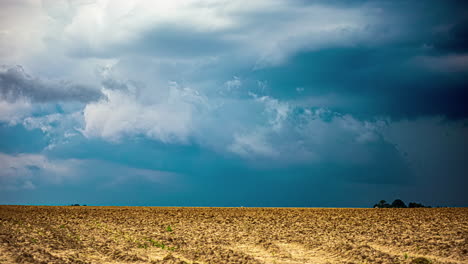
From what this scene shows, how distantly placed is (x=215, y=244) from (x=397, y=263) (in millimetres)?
11134

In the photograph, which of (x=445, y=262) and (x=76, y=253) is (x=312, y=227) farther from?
(x=76, y=253)

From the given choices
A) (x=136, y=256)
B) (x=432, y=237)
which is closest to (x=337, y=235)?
(x=432, y=237)

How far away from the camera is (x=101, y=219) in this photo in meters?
40.8

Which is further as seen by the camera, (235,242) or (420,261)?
(235,242)

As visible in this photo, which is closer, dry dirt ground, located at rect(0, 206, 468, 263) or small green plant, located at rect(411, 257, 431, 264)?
small green plant, located at rect(411, 257, 431, 264)

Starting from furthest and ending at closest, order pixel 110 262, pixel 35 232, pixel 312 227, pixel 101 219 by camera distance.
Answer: pixel 101 219 → pixel 312 227 → pixel 35 232 → pixel 110 262

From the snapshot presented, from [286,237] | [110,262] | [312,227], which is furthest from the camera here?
[312,227]

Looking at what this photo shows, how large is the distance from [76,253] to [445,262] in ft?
63.4

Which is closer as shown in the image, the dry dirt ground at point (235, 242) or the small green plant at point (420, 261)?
the small green plant at point (420, 261)

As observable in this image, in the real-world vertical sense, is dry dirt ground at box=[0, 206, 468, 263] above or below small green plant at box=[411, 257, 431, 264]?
above

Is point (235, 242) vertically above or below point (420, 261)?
above

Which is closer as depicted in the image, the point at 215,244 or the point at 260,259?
the point at 260,259

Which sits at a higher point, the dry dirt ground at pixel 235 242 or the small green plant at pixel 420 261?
the dry dirt ground at pixel 235 242

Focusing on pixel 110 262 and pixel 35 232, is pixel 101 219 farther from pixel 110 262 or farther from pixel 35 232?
pixel 110 262
